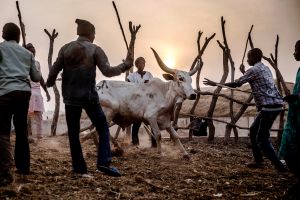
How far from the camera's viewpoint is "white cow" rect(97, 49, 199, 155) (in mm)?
8172

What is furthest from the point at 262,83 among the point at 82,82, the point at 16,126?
the point at 16,126

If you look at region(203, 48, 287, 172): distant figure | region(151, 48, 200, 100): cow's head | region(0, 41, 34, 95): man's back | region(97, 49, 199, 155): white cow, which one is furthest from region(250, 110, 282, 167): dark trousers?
region(0, 41, 34, 95): man's back

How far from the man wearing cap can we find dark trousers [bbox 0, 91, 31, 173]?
1.80ft

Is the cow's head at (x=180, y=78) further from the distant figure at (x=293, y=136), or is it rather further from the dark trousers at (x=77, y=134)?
the distant figure at (x=293, y=136)

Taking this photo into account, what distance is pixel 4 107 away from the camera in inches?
195

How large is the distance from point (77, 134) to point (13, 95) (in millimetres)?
978

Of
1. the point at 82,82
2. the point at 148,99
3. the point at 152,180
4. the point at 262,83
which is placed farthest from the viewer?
the point at 148,99

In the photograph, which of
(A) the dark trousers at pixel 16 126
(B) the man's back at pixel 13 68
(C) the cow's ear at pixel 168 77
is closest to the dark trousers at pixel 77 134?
(A) the dark trousers at pixel 16 126

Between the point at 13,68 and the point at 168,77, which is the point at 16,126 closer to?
the point at 13,68

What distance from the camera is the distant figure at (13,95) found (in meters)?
4.89

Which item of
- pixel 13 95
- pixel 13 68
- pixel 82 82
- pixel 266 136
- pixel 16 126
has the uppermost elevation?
pixel 13 68

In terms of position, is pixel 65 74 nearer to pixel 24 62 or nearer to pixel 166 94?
pixel 24 62

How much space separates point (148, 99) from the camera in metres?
8.35

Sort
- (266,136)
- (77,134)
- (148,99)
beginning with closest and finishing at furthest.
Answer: (77,134), (266,136), (148,99)
